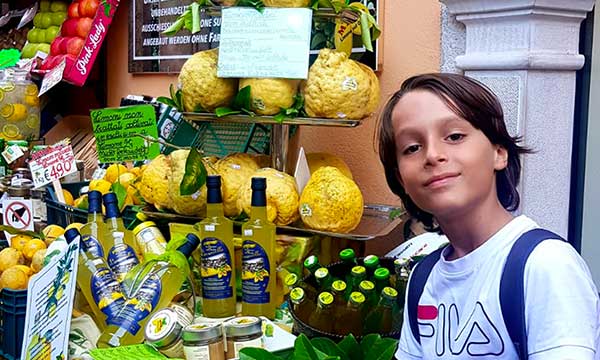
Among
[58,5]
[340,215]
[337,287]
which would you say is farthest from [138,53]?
[337,287]

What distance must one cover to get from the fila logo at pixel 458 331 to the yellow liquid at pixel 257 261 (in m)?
0.68

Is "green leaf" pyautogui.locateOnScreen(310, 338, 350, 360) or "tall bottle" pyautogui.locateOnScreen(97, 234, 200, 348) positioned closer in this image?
"green leaf" pyautogui.locateOnScreen(310, 338, 350, 360)

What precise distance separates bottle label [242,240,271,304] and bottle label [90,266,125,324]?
0.32 metres

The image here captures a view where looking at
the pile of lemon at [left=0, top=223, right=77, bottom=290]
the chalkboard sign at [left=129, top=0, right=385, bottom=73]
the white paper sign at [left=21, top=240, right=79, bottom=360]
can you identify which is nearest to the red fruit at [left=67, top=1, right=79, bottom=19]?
the chalkboard sign at [left=129, top=0, right=385, bottom=73]

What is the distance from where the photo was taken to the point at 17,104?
12.1 feet

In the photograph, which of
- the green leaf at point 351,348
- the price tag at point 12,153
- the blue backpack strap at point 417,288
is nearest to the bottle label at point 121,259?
the green leaf at point 351,348

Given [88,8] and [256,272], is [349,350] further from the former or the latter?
[88,8]

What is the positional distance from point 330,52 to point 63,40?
222cm

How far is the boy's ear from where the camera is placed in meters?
1.13

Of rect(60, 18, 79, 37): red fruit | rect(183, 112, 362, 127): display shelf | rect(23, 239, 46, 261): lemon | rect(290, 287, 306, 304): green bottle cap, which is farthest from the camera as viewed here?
rect(60, 18, 79, 37): red fruit

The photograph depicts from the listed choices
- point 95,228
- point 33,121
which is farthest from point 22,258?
point 33,121

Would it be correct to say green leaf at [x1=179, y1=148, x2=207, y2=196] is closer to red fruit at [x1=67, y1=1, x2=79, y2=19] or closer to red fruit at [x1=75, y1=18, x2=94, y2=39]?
red fruit at [x1=75, y1=18, x2=94, y2=39]

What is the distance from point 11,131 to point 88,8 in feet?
2.51

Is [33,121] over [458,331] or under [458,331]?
over
